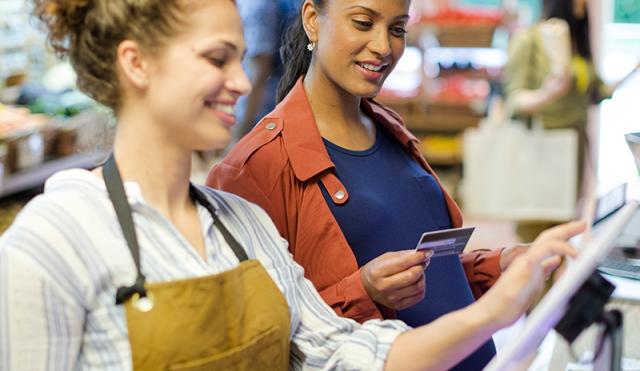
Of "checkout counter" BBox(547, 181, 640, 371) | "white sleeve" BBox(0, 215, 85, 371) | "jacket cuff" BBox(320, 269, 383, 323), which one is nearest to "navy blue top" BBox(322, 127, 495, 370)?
"jacket cuff" BBox(320, 269, 383, 323)

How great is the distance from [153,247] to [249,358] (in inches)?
8.9

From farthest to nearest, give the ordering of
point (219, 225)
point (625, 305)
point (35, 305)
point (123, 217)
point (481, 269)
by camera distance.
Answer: point (625, 305) → point (481, 269) → point (219, 225) → point (123, 217) → point (35, 305)

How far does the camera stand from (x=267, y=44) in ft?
23.6

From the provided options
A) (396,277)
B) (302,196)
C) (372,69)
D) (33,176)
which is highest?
(372,69)

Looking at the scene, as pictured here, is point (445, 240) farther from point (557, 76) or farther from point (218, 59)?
point (557, 76)

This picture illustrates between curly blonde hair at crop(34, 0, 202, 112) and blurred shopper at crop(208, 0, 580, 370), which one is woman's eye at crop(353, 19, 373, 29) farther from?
curly blonde hair at crop(34, 0, 202, 112)

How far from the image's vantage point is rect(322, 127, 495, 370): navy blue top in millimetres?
1994

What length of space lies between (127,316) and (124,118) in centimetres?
31

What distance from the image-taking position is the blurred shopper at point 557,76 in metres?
5.23

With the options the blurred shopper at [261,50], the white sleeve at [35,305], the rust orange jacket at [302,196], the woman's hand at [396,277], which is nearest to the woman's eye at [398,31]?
the rust orange jacket at [302,196]

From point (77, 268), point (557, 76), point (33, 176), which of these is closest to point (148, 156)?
point (77, 268)

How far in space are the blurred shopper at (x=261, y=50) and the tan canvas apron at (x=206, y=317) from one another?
5.36m

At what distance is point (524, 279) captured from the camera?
1484 millimetres

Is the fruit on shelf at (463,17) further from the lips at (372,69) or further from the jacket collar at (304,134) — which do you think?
the lips at (372,69)
